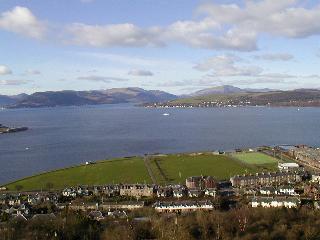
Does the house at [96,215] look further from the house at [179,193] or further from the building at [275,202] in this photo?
the building at [275,202]

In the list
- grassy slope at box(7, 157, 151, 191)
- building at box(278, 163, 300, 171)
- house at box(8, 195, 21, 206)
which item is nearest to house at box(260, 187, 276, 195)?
building at box(278, 163, 300, 171)

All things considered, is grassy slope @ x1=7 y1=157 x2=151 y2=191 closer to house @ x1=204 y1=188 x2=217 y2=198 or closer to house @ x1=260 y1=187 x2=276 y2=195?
house @ x1=204 y1=188 x2=217 y2=198

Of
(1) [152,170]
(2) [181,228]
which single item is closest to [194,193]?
(1) [152,170]

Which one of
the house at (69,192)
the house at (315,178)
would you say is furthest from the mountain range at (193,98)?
the house at (69,192)

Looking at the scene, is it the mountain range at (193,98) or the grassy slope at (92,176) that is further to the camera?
the mountain range at (193,98)

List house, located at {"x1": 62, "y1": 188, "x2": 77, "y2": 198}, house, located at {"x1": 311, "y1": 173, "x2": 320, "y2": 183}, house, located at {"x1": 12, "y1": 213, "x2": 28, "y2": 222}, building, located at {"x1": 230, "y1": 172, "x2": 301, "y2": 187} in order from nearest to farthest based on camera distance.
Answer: house, located at {"x1": 12, "y1": 213, "x2": 28, "y2": 222} < house, located at {"x1": 62, "y1": 188, "x2": 77, "y2": 198} < building, located at {"x1": 230, "y1": 172, "x2": 301, "y2": 187} < house, located at {"x1": 311, "y1": 173, "x2": 320, "y2": 183}

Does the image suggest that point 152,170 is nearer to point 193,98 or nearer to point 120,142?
point 120,142

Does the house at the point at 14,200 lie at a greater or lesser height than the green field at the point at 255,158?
lesser
